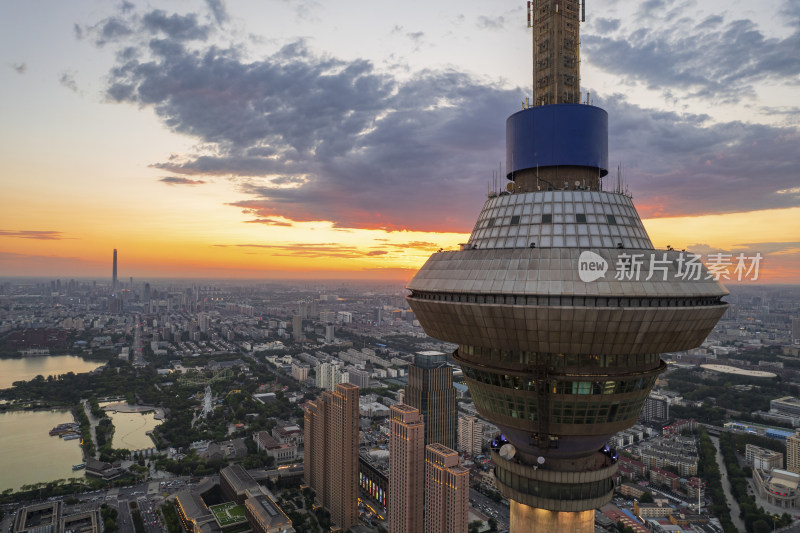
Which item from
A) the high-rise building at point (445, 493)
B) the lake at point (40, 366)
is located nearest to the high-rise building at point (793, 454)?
the high-rise building at point (445, 493)

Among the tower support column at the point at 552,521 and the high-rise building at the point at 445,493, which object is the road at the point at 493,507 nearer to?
the high-rise building at the point at 445,493

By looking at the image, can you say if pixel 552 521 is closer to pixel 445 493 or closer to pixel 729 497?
pixel 445 493

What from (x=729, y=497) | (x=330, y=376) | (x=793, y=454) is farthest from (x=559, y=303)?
(x=330, y=376)

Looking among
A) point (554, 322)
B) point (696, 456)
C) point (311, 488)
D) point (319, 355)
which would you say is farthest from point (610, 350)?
point (319, 355)

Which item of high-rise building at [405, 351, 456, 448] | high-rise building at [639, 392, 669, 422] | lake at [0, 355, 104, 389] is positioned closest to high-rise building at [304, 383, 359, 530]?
high-rise building at [405, 351, 456, 448]

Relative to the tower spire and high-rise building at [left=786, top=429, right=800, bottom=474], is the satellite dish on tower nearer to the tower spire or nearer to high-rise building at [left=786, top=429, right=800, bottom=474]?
the tower spire
